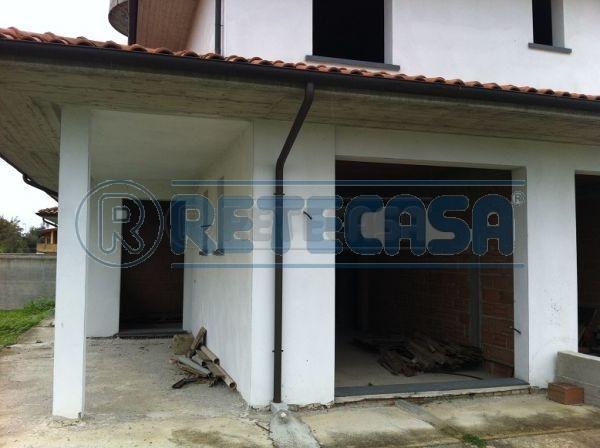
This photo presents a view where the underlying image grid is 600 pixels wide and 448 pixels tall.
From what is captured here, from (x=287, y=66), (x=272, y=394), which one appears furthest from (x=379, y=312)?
(x=287, y=66)

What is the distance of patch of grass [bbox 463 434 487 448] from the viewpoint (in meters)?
4.90

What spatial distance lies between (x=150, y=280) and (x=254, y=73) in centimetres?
929

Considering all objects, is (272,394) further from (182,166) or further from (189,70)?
(182,166)

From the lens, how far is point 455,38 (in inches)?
294

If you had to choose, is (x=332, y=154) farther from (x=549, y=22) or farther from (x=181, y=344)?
(x=549, y=22)

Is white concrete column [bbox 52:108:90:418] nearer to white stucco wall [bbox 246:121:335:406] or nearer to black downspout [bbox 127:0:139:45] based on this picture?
white stucco wall [bbox 246:121:335:406]

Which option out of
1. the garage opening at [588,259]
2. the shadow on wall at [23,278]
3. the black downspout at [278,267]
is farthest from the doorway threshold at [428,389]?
the shadow on wall at [23,278]

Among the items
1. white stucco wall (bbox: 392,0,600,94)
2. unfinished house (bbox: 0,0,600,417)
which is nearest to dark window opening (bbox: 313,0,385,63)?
unfinished house (bbox: 0,0,600,417)

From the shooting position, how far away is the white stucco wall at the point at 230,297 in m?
6.00

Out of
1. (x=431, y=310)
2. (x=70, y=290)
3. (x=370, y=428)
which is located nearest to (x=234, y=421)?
(x=370, y=428)

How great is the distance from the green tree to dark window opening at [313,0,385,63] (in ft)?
114

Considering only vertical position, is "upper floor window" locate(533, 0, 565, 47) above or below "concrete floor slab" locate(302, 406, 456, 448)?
above

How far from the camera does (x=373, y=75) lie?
188 inches

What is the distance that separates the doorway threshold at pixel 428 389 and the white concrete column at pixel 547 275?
0.97 feet
